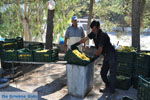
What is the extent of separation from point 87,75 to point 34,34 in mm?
10148

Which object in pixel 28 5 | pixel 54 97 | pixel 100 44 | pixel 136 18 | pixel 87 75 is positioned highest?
pixel 28 5

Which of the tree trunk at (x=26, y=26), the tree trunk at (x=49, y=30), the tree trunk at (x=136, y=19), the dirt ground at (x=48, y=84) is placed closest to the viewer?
the dirt ground at (x=48, y=84)

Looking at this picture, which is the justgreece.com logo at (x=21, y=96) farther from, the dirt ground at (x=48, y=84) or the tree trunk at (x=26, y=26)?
the tree trunk at (x=26, y=26)

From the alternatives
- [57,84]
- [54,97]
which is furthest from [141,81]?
[57,84]

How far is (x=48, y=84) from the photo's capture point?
5676mm

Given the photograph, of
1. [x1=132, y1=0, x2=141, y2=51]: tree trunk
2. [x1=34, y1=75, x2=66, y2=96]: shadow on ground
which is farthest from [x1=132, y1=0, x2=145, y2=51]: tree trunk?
[x1=34, y1=75, x2=66, y2=96]: shadow on ground

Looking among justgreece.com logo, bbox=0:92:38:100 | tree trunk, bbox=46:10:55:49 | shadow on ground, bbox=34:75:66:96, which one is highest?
tree trunk, bbox=46:10:55:49

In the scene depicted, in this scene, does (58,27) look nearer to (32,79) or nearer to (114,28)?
(114,28)

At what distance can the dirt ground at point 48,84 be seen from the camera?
4880 mm

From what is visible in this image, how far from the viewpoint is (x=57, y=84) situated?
18.6 feet

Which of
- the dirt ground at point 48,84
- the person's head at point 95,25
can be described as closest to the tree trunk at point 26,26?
the dirt ground at point 48,84

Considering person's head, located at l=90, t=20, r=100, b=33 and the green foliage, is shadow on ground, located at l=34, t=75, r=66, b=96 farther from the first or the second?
the green foliage

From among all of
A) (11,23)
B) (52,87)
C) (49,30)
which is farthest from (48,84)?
(11,23)

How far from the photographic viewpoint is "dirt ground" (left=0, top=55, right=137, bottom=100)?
488 centimetres
